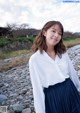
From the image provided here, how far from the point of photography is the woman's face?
2590mm

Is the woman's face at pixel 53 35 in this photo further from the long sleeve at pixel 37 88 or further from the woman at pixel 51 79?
the long sleeve at pixel 37 88

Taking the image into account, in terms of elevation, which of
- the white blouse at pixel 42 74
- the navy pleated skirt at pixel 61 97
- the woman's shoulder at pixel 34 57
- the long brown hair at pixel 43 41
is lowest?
the navy pleated skirt at pixel 61 97

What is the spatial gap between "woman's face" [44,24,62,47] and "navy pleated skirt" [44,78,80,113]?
0.34 meters

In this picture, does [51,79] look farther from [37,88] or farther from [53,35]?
[53,35]

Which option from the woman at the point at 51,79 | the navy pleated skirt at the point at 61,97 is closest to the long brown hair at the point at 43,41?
the woman at the point at 51,79

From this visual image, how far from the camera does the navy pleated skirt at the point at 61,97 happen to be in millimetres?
2547

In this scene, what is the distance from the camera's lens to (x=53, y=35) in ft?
8.49

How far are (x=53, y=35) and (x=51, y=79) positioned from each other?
0.37 metres

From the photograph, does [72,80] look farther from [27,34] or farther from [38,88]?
[27,34]

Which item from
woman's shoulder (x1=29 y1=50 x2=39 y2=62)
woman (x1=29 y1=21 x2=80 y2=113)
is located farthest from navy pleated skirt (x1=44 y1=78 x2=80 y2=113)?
woman's shoulder (x1=29 y1=50 x2=39 y2=62)

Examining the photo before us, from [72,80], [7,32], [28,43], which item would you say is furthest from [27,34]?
[72,80]

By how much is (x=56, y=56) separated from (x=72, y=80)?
0.27 metres

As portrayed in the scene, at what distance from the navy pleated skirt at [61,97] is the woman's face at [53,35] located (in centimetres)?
34

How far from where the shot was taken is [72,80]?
8.90 feet
